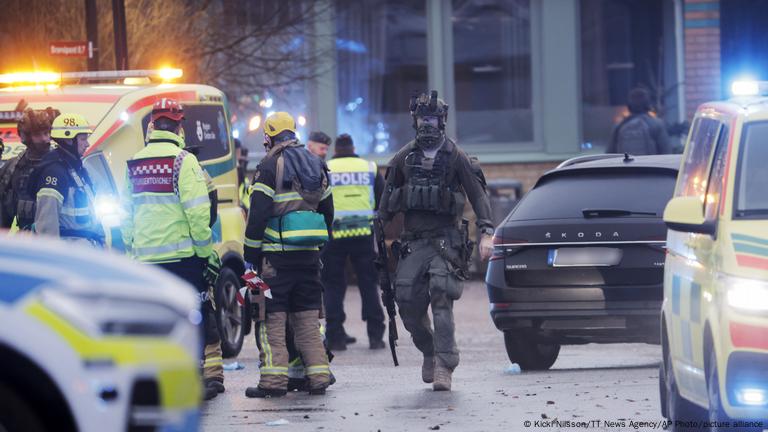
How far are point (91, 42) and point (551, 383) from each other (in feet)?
22.1

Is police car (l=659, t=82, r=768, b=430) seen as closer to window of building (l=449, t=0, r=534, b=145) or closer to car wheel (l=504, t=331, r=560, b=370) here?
car wheel (l=504, t=331, r=560, b=370)

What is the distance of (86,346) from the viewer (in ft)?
16.0

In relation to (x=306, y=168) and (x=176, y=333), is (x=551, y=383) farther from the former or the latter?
(x=176, y=333)

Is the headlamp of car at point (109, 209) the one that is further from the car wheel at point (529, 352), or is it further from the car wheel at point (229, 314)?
the car wheel at point (529, 352)

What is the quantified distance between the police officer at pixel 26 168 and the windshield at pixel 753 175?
15.9 feet

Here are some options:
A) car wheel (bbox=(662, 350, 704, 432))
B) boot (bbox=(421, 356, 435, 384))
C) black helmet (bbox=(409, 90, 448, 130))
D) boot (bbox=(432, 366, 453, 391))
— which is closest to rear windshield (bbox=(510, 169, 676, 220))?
black helmet (bbox=(409, 90, 448, 130))

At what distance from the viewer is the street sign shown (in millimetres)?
15266

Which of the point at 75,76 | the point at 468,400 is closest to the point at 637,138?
the point at 75,76

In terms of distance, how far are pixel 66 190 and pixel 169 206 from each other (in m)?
0.72

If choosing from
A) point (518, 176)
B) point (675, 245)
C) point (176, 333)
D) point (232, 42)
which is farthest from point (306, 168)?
point (518, 176)

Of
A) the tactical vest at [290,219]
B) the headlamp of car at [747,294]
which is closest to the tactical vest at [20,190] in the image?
the tactical vest at [290,219]

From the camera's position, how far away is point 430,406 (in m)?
9.82

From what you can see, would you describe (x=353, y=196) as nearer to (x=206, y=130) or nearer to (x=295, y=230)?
(x=206, y=130)

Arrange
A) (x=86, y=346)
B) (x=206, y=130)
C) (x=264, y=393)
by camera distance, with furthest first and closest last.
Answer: (x=206, y=130)
(x=264, y=393)
(x=86, y=346)
